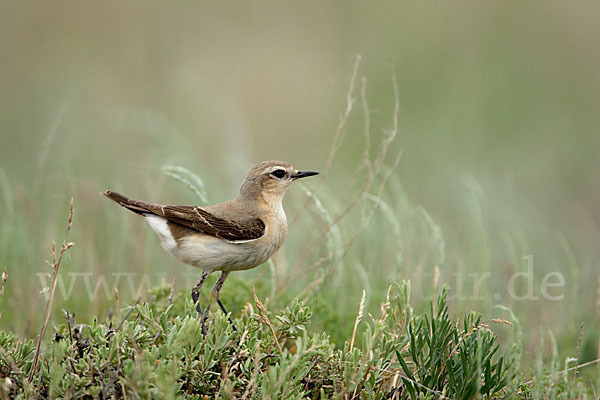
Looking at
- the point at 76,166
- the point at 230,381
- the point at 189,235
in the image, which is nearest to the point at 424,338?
the point at 230,381

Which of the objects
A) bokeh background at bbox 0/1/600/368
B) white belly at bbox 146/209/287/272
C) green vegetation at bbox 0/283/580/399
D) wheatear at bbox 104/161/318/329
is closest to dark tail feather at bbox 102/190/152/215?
wheatear at bbox 104/161/318/329

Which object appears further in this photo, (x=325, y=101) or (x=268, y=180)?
(x=325, y=101)

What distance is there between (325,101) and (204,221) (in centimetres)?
729

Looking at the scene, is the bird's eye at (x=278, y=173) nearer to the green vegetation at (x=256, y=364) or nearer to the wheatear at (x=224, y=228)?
the wheatear at (x=224, y=228)

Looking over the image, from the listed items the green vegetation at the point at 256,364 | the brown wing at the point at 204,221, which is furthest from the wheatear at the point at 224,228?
the green vegetation at the point at 256,364

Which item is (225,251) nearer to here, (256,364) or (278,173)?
(278,173)

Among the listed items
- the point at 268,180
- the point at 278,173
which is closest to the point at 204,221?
the point at 268,180

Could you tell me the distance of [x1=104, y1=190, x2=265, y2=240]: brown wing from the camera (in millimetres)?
4398

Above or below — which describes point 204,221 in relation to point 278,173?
below

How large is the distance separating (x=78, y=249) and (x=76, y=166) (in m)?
3.42

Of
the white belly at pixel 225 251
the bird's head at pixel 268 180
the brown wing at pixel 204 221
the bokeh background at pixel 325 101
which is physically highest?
the bokeh background at pixel 325 101

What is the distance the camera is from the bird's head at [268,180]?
4.84 meters

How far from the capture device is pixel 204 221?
451 centimetres

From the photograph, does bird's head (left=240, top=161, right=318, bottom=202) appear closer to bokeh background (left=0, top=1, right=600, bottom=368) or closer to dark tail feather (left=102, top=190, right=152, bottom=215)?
dark tail feather (left=102, top=190, right=152, bottom=215)
